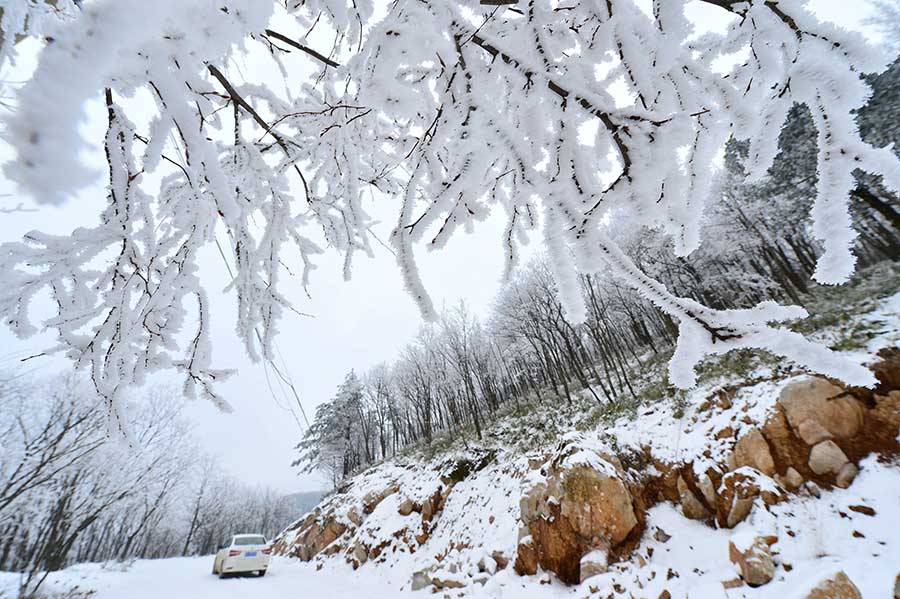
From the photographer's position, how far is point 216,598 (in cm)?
720

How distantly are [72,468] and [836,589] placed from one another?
14261mm

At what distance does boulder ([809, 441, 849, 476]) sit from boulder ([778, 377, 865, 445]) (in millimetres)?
126

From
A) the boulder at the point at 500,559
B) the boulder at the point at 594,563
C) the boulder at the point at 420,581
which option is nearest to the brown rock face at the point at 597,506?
the boulder at the point at 594,563

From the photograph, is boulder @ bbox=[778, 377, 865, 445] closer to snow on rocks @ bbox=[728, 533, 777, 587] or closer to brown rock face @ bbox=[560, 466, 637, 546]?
snow on rocks @ bbox=[728, 533, 777, 587]

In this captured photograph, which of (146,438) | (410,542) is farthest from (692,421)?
(146,438)

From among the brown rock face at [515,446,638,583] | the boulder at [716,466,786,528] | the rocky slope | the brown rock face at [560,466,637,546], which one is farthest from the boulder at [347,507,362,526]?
the boulder at [716,466,786,528]

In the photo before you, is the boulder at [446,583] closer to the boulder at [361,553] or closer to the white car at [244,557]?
the boulder at [361,553]

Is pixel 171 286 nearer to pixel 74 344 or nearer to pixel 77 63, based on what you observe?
pixel 74 344

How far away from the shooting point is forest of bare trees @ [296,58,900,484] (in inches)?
563

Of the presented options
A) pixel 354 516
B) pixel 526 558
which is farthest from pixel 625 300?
pixel 354 516

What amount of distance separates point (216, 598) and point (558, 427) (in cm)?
1139

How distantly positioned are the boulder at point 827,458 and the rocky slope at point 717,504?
15 millimetres

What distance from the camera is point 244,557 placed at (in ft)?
32.9

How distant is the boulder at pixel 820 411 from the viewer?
546 centimetres
